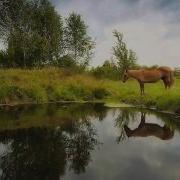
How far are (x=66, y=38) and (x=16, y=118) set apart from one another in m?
32.6

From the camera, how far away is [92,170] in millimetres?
7969

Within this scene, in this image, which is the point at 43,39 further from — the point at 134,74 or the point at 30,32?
the point at 134,74

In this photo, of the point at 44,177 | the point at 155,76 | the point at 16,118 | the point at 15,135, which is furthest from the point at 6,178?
the point at 155,76

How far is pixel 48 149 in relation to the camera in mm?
10164

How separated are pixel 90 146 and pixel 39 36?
3394 cm

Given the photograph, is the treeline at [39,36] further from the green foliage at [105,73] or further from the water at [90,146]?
the water at [90,146]

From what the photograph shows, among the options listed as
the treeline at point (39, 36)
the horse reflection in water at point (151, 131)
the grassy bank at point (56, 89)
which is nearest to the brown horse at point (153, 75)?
the grassy bank at point (56, 89)

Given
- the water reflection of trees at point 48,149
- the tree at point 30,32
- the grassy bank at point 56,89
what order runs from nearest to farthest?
the water reflection of trees at point 48,149, the grassy bank at point 56,89, the tree at point 30,32

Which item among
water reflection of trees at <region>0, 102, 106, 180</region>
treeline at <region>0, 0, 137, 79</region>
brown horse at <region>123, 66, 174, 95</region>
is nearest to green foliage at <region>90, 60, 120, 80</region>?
treeline at <region>0, 0, 137, 79</region>

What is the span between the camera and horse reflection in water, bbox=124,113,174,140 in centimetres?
1174

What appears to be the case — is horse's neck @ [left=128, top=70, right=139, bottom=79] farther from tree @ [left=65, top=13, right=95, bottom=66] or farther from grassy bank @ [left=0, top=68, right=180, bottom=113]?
tree @ [left=65, top=13, right=95, bottom=66]

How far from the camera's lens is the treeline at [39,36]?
41469 millimetres

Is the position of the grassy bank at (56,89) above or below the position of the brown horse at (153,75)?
below

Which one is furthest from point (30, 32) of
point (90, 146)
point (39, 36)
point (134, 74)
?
point (90, 146)
